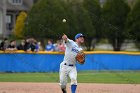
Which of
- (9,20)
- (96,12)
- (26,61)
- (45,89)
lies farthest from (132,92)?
(9,20)

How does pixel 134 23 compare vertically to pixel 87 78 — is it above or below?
above

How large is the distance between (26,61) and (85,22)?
18786mm

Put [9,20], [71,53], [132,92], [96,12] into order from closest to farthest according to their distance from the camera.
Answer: [71,53] < [132,92] < [96,12] < [9,20]

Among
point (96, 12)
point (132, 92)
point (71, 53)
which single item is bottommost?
point (132, 92)

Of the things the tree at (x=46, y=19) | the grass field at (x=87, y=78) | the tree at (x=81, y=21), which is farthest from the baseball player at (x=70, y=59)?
the tree at (x=81, y=21)

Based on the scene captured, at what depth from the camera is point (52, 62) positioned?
100 ft

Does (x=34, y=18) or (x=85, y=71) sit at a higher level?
(x=34, y=18)

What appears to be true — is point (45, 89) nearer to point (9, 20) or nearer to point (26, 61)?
point (26, 61)

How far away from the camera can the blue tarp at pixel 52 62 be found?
29703 millimetres

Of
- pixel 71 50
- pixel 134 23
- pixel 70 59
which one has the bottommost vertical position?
pixel 70 59

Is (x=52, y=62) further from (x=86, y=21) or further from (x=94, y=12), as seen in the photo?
(x=94, y=12)

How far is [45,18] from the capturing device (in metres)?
46.2

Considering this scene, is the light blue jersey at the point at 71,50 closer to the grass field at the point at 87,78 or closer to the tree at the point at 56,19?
the grass field at the point at 87,78

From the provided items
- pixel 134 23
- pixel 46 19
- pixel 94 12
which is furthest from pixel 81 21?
pixel 134 23
